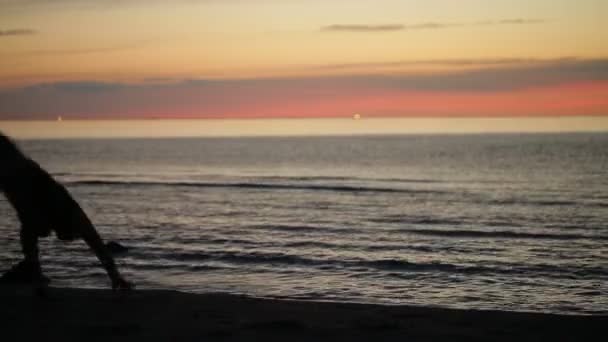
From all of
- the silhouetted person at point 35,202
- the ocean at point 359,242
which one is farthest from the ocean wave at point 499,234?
the silhouetted person at point 35,202

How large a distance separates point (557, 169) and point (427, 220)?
34.0 meters

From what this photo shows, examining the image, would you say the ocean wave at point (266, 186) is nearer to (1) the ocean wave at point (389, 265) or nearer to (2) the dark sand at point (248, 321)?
(1) the ocean wave at point (389, 265)

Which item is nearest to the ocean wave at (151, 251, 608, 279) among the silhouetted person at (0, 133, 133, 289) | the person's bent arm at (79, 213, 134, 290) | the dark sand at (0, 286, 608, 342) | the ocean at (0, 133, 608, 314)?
the ocean at (0, 133, 608, 314)

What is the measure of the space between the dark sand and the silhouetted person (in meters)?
0.89

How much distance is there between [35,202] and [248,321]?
9.39 ft

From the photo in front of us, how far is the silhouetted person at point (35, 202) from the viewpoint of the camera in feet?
24.8

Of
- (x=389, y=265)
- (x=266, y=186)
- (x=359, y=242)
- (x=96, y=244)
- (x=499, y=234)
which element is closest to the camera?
(x=96, y=244)

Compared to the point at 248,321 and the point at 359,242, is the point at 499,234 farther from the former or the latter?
the point at 248,321

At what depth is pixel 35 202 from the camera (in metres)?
7.71

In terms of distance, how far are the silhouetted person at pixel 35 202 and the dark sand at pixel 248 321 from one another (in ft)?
2.91

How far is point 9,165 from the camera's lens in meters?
7.54

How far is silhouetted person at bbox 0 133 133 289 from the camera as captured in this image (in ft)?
24.8

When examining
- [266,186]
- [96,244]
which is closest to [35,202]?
[96,244]

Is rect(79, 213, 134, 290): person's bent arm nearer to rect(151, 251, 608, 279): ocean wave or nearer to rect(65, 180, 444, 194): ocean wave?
rect(151, 251, 608, 279): ocean wave
